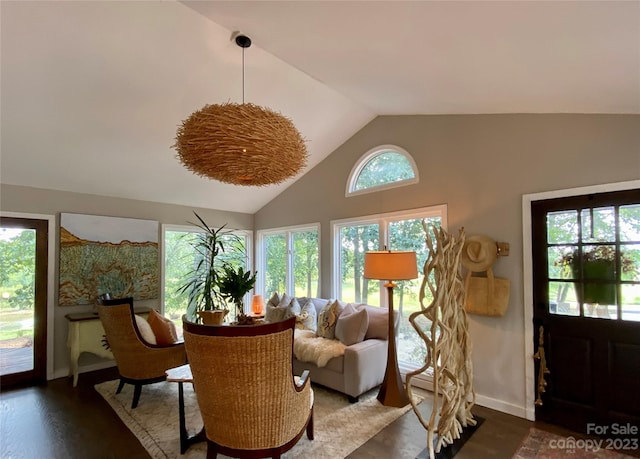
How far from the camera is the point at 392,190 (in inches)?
161

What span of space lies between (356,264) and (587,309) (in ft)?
8.36

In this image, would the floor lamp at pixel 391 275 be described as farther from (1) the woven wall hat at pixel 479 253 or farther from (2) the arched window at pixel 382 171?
(2) the arched window at pixel 382 171

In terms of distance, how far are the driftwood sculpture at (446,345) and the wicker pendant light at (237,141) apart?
1292mm

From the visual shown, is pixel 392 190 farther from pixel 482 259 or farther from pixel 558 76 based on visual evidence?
pixel 558 76

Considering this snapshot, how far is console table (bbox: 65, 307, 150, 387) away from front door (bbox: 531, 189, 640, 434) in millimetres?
4885

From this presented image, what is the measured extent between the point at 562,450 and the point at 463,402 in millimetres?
730

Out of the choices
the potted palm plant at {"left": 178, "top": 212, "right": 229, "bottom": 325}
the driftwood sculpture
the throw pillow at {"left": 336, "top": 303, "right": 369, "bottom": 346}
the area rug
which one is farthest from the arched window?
the area rug

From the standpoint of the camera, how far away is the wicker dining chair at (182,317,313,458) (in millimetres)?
1752

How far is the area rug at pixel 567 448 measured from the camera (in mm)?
2357

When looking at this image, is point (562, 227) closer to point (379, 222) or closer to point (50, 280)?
point (379, 222)

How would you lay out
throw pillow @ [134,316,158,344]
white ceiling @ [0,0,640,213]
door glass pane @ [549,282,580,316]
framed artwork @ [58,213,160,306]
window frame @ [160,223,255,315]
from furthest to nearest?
window frame @ [160,223,255,315]
framed artwork @ [58,213,160,306]
throw pillow @ [134,316,158,344]
door glass pane @ [549,282,580,316]
white ceiling @ [0,0,640,213]

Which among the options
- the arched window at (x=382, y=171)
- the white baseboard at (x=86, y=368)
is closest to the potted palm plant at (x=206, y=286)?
the white baseboard at (x=86, y=368)

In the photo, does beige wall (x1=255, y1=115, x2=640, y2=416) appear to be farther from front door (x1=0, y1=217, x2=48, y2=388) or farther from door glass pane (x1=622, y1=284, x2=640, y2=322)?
front door (x1=0, y1=217, x2=48, y2=388)

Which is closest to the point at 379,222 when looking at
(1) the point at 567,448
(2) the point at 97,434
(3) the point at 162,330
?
(1) the point at 567,448
